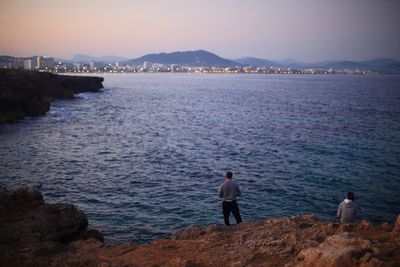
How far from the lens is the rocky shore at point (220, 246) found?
30.6 feet

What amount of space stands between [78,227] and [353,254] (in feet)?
37.4

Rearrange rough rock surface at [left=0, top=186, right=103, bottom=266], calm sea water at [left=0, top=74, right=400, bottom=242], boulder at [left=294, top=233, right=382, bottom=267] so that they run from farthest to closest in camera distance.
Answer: calm sea water at [left=0, top=74, right=400, bottom=242], rough rock surface at [left=0, top=186, right=103, bottom=266], boulder at [left=294, top=233, right=382, bottom=267]

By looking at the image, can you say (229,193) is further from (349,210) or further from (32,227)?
(32,227)

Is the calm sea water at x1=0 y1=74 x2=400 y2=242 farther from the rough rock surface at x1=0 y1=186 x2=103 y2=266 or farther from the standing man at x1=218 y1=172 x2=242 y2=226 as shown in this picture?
the standing man at x1=218 y1=172 x2=242 y2=226

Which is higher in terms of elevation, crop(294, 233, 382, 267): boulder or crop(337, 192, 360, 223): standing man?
crop(294, 233, 382, 267): boulder

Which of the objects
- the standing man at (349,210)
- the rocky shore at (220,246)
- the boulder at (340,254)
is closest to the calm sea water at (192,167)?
the rocky shore at (220,246)

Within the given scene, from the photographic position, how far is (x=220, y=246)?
39.1 feet

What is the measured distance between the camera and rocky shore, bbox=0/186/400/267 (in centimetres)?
932

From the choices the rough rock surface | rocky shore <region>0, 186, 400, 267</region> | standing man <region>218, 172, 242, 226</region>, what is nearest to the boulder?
rocky shore <region>0, 186, 400, 267</region>

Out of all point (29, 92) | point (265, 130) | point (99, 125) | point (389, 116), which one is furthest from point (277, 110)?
point (29, 92)

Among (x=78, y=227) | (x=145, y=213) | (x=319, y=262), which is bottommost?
(x=145, y=213)

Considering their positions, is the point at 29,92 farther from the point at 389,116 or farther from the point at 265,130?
the point at 389,116

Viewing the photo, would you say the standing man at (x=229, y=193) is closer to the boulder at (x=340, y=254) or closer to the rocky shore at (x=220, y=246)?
the rocky shore at (x=220, y=246)

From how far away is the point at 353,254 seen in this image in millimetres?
8844
